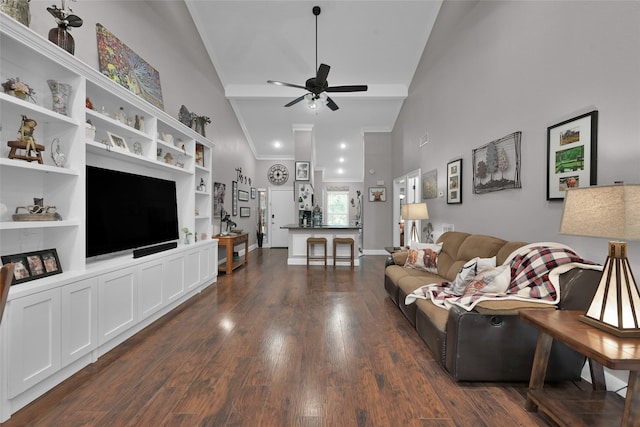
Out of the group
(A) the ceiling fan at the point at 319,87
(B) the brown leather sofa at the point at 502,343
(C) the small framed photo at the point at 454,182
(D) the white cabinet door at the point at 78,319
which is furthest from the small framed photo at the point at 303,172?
(B) the brown leather sofa at the point at 502,343

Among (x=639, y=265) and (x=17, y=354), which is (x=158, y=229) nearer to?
(x=17, y=354)

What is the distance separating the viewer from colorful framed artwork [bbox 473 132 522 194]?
2759 mm

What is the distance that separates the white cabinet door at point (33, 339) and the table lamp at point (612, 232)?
2990mm

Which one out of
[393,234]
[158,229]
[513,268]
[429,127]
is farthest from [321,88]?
[393,234]

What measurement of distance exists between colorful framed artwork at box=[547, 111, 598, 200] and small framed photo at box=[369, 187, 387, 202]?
5046 millimetres

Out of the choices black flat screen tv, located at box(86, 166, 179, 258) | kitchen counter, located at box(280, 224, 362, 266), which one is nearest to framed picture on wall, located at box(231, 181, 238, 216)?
kitchen counter, located at box(280, 224, 362, 266)

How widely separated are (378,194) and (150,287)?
574 centimetres

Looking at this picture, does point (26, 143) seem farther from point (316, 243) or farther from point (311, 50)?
point (316, 243)

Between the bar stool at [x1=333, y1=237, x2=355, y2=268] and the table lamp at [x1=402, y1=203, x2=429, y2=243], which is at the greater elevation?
the table lamp at [x1=402, y1=203, x2=429, y2=243]

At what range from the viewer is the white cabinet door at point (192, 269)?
11.8 ft

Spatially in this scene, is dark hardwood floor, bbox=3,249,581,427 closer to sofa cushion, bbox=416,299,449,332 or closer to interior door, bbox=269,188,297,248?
sofa cushion, bbox=416,299,449,332

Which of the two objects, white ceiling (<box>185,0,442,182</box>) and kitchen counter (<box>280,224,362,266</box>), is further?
kitchen counter (<box>280,224,362,266</box>)

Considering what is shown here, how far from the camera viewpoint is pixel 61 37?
204cm

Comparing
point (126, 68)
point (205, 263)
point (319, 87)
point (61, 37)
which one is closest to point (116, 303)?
point (205, 263)
